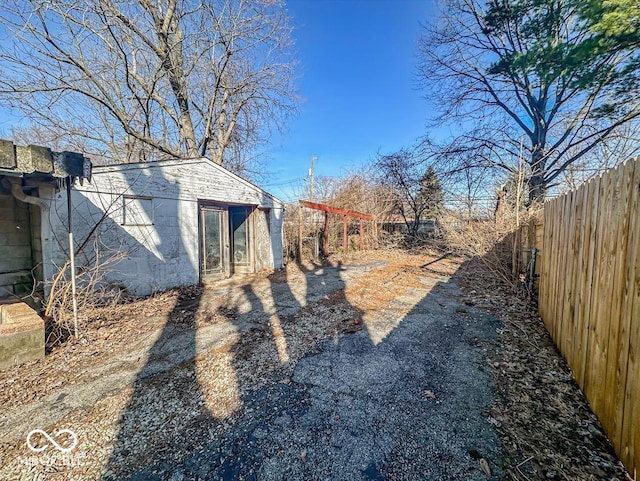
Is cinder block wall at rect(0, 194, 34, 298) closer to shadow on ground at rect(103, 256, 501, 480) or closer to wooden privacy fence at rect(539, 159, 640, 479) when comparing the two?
shadow on ground at rect(103, 256, 501, 480)

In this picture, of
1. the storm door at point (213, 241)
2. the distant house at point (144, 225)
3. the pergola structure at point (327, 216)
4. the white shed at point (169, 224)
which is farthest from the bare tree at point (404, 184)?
the storm door at point (213, 241)

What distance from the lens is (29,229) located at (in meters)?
5.09

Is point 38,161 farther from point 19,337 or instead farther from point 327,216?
point 327,216

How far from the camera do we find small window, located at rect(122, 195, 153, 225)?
5500mm

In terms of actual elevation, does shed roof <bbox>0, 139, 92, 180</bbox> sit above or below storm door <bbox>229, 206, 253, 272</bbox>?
above

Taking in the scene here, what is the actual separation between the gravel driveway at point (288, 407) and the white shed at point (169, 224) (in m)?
2.29

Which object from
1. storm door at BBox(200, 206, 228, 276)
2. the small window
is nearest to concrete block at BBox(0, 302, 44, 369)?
the small window

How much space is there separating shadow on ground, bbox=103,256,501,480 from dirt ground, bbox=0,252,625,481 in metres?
0.01

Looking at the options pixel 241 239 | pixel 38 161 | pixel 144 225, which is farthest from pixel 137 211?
pixel 241 239

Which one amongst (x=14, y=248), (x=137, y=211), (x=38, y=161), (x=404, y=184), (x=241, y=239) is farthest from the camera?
(x=404, y=184)

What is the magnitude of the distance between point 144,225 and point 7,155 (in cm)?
334

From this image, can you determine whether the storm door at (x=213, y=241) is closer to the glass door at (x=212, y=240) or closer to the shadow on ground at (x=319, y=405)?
the glass door at (x=212, y=240)

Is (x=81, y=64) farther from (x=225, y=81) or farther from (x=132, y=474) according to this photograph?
(x=132, y=474)

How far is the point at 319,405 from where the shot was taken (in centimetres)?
238
